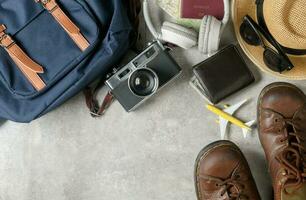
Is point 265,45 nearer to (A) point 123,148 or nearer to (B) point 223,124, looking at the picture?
(B) point 223,124

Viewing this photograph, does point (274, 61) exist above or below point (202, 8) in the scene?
below

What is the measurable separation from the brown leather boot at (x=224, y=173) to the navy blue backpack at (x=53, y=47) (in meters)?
0.38

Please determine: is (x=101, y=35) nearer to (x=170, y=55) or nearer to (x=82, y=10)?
(x=82, y=10)

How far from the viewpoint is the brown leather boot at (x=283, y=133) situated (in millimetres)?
1016

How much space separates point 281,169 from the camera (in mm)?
1019

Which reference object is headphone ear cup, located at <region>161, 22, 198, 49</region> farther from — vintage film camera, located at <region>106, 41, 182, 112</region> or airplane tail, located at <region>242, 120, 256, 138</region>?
airplane tail, located at <region>242, 120, 256, 138</region>

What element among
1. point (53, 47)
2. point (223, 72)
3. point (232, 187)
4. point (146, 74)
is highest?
point (53, 47)

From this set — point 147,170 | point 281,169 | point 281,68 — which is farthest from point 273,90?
point 147,170

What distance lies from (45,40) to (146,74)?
11.4 inches

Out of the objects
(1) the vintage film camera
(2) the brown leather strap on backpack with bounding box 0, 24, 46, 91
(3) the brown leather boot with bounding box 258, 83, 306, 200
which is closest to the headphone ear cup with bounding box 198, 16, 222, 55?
(1) the vintage film camera

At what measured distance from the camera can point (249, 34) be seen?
101 centimetres

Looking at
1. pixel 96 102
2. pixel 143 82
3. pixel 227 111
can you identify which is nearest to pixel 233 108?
pixel 227 111

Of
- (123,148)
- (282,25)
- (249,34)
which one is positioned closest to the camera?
(282,25)

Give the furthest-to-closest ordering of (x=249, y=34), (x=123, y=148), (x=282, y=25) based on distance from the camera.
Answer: (x=123, y=148) → (x=249, y=34) → (x=282, y=25)
